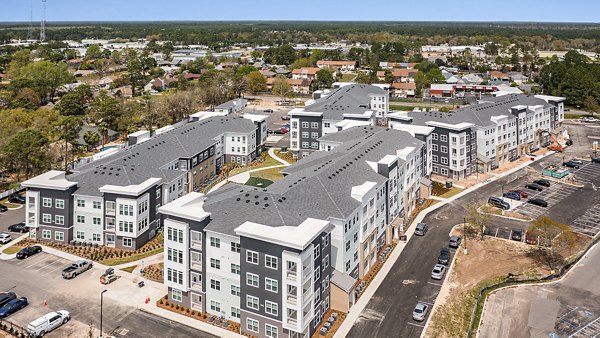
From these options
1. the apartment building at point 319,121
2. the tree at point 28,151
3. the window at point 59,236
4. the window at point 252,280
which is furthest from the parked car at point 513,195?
the tree at point 28,151

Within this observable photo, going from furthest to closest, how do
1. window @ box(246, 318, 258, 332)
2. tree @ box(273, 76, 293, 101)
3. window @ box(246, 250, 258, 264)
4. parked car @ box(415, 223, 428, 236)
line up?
tree @ box(273, 76, 293, 101) → parked car @ box(415, 223, 428, 236) → window @ box(246, 318, 258, 332) → window @ box(246, 250, 258, 264)

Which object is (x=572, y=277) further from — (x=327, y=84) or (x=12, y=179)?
(x=327, y=84)

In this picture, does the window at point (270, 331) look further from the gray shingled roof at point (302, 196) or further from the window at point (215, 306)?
the gray shingled roof at point (302, 196)

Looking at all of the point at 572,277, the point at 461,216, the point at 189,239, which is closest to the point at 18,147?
the point at 189,239

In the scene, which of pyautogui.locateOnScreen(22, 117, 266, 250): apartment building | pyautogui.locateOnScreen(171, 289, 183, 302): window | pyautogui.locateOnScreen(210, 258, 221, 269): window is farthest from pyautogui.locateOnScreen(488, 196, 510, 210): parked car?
pyautogui.locateOnScreen(171, 289, 183, 302): window

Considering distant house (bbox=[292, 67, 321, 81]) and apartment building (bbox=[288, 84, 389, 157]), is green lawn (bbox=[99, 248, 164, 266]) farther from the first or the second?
distant house (bbox=[292, 67, 321, 81])

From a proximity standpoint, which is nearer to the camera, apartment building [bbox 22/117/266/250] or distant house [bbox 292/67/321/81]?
apartment building [bbox 22/117/266/250]
